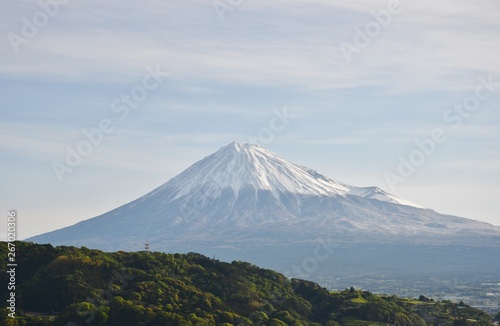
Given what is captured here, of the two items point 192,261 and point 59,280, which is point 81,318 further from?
point 192,261

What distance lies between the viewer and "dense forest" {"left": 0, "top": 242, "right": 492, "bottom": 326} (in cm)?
7144

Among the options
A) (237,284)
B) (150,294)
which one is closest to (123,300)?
(150,294)

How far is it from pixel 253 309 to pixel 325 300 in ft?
37.6

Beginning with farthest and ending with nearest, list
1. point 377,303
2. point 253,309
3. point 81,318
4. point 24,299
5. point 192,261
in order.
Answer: point 192,261, point 377,303, point 253,309, point 24,299, point 81,318

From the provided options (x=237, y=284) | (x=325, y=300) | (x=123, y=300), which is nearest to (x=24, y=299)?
(x=123, y=300)

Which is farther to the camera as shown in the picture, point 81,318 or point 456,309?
point 456,309

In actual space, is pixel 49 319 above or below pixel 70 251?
below

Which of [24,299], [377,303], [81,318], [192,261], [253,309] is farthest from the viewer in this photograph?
[192,261]

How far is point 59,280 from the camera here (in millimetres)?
76875

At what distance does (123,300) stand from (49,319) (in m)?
6.13

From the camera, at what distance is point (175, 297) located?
256ft

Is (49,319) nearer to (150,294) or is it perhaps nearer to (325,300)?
(150,294)

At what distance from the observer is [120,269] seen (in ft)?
272

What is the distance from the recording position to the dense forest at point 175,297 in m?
71.4
